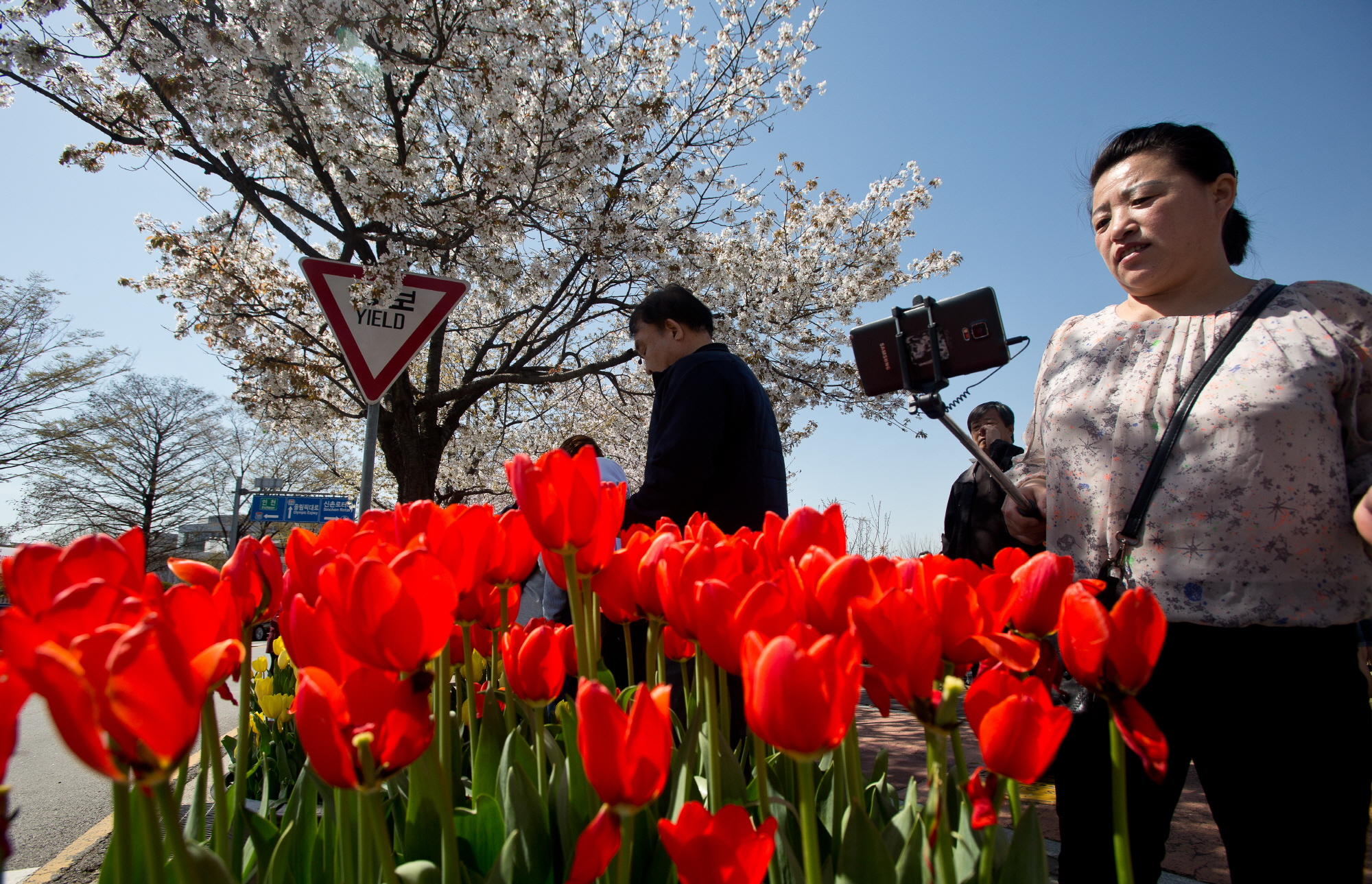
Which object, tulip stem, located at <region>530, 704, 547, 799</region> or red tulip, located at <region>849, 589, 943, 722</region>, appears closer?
red tulip, located at <region>849, 589, 943, 722</region>

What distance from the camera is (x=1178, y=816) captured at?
2.79m

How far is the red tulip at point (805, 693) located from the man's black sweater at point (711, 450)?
1417 millimetres

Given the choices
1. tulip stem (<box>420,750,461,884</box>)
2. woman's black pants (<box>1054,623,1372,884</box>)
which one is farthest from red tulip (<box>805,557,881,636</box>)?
woman's black pants (<box>1054,623,1372,884</box>)

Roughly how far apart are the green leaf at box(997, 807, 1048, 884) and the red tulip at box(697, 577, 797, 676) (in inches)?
11.3

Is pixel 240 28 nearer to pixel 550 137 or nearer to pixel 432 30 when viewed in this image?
pixel 432 30

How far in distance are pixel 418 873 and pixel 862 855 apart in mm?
335

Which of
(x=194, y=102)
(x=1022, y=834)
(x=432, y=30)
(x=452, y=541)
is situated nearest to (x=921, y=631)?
(x=1022, y=834)

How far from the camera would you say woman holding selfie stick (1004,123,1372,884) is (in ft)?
3.76

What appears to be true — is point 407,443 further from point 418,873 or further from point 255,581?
point 418,873

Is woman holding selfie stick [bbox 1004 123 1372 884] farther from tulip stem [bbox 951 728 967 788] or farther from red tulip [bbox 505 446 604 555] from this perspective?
red tulip [bbox 505 446 604 555]

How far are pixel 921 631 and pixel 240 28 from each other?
26.4 feet

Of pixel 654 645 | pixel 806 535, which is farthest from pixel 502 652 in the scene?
pixel 806 535

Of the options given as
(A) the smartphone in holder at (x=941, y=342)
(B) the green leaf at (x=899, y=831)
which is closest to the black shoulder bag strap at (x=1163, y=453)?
(A) the smartphone in holder at (x=941, y=342)

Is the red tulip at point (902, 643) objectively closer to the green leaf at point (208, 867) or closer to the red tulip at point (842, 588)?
the red tulip at point (842, 588)
